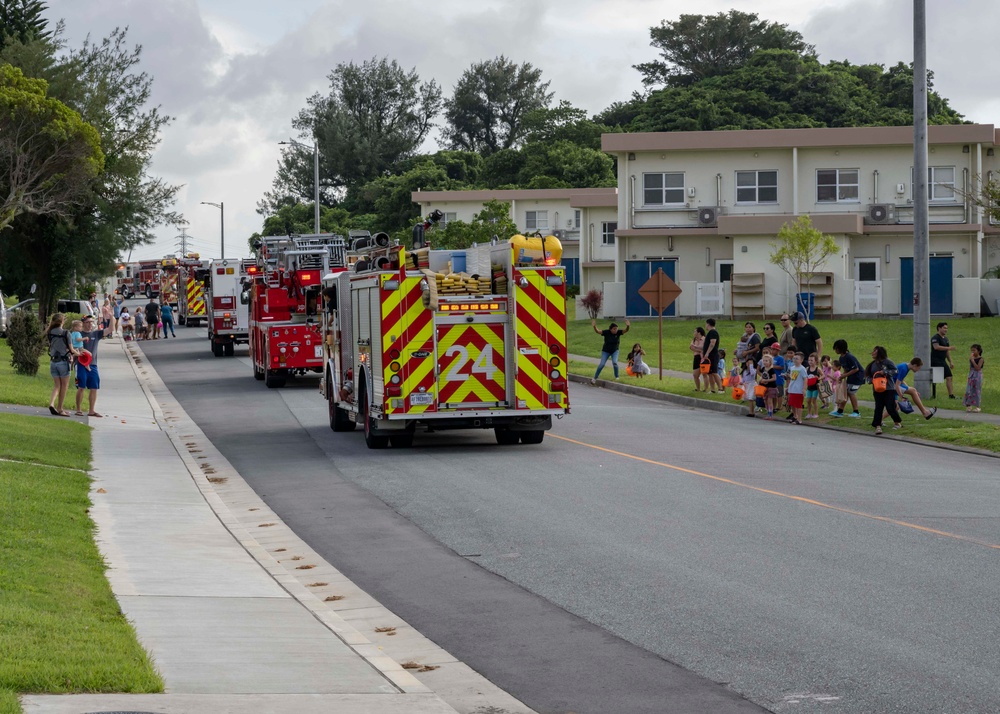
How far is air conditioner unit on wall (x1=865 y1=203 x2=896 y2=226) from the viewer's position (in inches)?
2064

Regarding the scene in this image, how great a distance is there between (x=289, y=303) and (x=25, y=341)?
577cm

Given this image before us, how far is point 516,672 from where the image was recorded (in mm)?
7570

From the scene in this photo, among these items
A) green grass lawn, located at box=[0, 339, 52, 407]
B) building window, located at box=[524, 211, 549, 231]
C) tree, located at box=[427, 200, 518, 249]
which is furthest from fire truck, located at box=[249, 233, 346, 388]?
building window, located at box=[524, 211, 549, 231]

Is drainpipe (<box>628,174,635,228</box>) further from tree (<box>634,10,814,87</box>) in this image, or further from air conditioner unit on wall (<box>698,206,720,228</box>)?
tree (<box>634,10,814,87</box>)

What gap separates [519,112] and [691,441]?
94.9 metres

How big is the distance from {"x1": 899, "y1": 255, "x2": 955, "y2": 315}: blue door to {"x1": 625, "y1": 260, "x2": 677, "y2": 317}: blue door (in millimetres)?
8988

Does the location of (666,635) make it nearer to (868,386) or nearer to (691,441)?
(691,441)

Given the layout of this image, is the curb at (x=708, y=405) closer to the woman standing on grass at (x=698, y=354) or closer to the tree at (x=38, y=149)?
the woman standing on grass at (x=698, y=354)

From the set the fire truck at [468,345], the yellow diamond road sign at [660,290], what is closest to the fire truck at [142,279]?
the yellow diamond road sign at [660,290]

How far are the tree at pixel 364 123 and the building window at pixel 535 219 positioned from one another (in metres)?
31.9

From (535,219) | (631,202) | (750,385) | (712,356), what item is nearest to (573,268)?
(535,219)

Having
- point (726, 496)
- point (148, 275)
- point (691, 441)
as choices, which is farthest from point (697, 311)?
point (148, 275)

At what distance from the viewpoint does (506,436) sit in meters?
19.4

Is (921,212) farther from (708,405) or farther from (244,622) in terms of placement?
(244,622)
